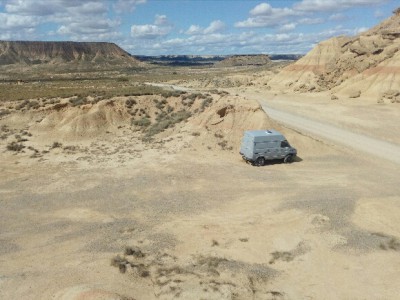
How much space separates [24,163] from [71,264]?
1622cm

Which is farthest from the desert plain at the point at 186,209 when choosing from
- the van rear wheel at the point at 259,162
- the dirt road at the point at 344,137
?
the van rear wheel at the point at 259,162

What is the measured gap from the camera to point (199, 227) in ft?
59.1

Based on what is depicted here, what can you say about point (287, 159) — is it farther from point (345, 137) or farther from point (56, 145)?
point (56, 145)

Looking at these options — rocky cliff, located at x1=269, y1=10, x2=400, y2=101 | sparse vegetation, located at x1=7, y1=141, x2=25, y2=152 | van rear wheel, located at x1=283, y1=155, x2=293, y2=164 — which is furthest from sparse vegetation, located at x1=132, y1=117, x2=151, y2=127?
rocky cliff, located at x1=269, y1=10, x2=400, y2=101

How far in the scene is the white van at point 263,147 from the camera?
2709 centimetres

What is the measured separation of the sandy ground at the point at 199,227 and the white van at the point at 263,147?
0.76 m

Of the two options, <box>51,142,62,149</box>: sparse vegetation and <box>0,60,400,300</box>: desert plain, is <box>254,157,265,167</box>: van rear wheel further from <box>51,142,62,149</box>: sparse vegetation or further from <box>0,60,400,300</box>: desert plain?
<box>51,142,62,149</box>: sparse vegetation

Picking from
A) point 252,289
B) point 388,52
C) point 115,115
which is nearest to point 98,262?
point 252,289

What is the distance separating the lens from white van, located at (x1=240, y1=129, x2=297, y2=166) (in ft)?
88.9

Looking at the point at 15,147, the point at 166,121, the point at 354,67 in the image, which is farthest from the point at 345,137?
the point at 354,67

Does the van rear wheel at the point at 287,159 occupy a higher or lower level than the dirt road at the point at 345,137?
lower

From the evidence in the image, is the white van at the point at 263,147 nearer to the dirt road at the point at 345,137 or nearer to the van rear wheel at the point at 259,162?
the van rear wheel at the point at 259,162

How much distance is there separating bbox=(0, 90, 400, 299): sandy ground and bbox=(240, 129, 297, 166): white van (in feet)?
2.48

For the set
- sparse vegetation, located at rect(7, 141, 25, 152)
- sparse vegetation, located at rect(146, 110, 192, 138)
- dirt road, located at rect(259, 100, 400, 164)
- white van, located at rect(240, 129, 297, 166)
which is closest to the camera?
white van, located at rect(240, 129, 297, 166)
